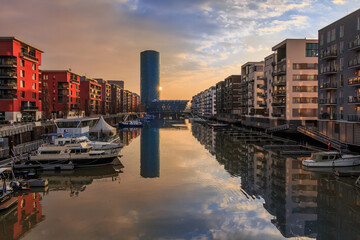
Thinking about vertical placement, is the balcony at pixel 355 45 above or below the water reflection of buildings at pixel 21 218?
above

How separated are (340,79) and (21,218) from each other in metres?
57.8

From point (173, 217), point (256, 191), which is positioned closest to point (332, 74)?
point (256, 191)

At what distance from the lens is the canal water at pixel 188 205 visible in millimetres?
20391

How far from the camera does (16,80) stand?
239 ft

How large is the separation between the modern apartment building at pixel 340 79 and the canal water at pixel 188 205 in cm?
1842

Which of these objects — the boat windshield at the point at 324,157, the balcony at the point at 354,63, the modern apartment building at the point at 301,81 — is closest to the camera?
the boat windshield at the point at 324,157

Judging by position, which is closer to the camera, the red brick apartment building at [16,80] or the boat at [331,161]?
the boat at [331,161]

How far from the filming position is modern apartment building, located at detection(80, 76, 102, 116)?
470 feet

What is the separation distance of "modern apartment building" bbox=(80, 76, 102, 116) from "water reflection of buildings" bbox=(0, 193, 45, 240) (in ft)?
390

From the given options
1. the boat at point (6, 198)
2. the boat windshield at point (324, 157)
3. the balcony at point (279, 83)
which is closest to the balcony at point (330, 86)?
the balcony at point (279, 83)

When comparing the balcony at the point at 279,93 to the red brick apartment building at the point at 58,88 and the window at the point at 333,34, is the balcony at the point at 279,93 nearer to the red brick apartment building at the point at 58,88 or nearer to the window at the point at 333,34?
the window at the point at 333,34

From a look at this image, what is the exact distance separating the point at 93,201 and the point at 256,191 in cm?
1716

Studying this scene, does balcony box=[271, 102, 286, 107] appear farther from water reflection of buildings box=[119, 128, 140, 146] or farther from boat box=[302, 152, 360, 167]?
water reflection of buildings box=[119, 128, 140, 146]

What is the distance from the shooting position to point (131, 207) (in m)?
25.2
